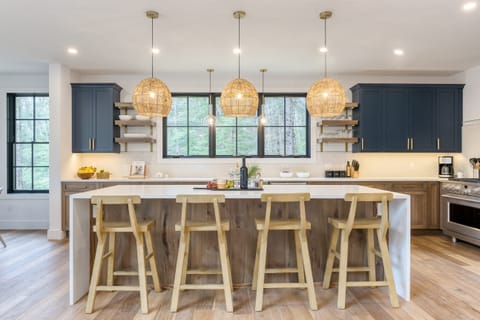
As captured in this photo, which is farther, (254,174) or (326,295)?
(254,174)

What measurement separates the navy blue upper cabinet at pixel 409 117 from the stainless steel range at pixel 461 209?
857 millimetres

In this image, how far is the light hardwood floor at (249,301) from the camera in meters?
2.71

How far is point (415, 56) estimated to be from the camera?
4.96 meters

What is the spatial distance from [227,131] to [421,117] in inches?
129

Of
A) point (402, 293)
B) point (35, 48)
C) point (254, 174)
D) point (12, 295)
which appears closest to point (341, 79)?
point (254, 174)

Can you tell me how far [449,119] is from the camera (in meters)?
5.84

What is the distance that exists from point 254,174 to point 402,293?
174 cm

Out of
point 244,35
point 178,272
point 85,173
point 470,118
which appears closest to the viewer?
point 178,272

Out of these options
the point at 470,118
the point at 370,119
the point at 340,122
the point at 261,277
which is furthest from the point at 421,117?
the point at 261,277

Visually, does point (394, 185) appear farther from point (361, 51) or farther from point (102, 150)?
point (102, 150)

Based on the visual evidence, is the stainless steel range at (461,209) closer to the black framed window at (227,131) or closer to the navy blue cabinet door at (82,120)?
the black framed window at (227,131)

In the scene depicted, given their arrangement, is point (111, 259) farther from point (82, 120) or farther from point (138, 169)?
point (82, 120)

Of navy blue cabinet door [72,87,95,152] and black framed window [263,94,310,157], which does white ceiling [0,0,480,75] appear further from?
black framed window [263,94,310,157]

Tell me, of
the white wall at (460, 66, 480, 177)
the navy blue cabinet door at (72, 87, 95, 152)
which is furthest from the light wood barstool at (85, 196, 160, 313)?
the white wall at (460, 66, 480, 177)
